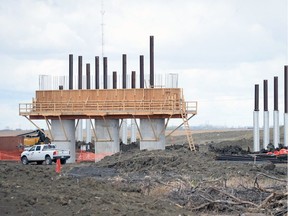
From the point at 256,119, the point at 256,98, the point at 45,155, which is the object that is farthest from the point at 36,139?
the point at 256,98

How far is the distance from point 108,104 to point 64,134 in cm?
464

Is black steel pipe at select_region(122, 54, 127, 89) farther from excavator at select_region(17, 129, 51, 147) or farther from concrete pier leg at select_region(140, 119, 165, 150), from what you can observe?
excavator at select_region(17, 129, 51, 147)

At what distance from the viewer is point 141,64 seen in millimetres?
56656

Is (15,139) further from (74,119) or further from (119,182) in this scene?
(119,182)

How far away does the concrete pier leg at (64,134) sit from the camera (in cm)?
5497

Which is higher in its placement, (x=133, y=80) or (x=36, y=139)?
(x=133, y=80)

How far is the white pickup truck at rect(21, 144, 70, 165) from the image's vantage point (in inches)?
1970

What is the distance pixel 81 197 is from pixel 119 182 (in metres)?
8.19

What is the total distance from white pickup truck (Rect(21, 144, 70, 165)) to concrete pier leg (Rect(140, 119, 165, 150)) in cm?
586

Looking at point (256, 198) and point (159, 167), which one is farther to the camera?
point (159, 167)

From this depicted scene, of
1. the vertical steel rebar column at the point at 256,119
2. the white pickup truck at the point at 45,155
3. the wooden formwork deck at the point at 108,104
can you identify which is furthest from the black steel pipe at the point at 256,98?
the white pickup truck at the point at 45,155

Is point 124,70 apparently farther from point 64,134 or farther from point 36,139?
point 36,139

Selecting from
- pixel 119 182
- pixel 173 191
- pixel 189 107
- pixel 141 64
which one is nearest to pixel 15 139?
pixel 141 64

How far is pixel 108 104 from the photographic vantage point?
5338 cm
